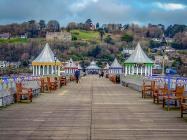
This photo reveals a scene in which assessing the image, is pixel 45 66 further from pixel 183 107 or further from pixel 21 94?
pixel 183 107

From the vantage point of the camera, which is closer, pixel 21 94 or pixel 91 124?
pixel 91 124

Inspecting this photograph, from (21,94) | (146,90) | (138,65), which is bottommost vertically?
(146,90)

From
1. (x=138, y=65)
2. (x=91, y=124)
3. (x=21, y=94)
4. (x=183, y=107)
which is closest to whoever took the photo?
(x=91, y=124)

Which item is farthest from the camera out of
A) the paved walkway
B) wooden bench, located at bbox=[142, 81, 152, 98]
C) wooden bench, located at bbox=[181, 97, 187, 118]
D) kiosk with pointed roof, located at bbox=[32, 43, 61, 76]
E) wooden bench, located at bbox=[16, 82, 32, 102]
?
kiosk with pointed roof, located at bbox=[32, 43, 61, 76]

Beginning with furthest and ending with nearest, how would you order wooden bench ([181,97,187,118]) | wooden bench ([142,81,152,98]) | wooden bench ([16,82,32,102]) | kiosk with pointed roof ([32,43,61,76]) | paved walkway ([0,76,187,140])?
kiosk with pointed roof ([32,43,61,76]) → wooden bench ([142,81,152,98]) → wooden bench ([16,82,32,102]) → wooden bench ([181,97,187,118]) → paved walkway ([0,76,187,140])

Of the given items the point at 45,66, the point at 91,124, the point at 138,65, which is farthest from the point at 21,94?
the point at 138,65

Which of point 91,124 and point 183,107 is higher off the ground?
point 183,107

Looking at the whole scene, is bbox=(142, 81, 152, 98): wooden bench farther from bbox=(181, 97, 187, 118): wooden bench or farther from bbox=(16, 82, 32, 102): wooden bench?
bbox=(181, 97, 187, 118): wooden bench

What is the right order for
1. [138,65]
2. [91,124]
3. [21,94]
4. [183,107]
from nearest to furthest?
[91,124]
[183,107]
[21,94]
[138,65]

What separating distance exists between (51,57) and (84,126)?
6296 centimetres

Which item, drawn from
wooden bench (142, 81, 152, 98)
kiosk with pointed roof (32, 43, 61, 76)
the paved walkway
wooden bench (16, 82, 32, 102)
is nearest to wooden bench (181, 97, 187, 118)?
the paved walkway

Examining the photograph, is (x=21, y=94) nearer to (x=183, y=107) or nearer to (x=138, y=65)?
(x=183, y=107)

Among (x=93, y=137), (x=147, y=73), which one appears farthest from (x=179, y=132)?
(x=147, y=73)

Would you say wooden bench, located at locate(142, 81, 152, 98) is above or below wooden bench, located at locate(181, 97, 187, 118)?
below
